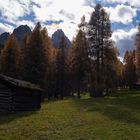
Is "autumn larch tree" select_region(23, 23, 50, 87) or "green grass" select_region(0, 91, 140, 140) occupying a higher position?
"autumn larch tree" select_region(23, 23, 50, 87)

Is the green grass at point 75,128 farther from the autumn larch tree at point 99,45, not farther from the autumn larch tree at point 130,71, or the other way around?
the autumn larch tree at point 130,71

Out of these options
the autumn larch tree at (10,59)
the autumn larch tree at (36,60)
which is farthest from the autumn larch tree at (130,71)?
the autumn larch tree at (36,60)

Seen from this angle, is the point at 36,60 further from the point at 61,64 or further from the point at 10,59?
the point at 61,64

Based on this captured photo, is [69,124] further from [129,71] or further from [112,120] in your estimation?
[129,71]

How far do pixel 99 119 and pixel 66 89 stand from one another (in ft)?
214

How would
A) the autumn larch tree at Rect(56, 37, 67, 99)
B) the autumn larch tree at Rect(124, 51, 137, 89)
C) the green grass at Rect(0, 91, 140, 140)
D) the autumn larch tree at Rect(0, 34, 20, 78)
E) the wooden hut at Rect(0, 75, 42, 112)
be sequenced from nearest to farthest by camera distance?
1. the green grass at Rect(0, 91, 140, 140)
2. the wooden hut at Rect(0, 75, 42, 112)
3. the autumn larch tree at Rect(0, 34, 20, 78)
4. the autumn larch tree at Rect(56, 37, 67, 99)
5. the autumn larch tree at Rect(124, 51, 137, 89)

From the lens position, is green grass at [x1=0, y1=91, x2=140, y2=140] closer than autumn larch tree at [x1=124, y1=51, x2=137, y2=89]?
Yes

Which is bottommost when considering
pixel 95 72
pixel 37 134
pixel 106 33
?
pixel 37 134

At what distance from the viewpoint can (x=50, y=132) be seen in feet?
77.8

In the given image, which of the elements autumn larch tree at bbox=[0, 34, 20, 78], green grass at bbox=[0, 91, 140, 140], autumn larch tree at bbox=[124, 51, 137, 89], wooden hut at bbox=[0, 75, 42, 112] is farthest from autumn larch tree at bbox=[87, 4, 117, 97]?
autumn larch tree at bbox=[124, 51, 137, 89]

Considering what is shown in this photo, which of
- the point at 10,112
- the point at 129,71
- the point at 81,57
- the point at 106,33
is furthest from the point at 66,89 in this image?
the point at 10,112

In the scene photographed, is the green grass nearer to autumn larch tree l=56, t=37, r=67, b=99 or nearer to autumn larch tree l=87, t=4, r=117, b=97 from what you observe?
autumn larch tree l=87, t=4, r=117, b=97

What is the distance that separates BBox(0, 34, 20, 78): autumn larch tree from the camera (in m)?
71.1

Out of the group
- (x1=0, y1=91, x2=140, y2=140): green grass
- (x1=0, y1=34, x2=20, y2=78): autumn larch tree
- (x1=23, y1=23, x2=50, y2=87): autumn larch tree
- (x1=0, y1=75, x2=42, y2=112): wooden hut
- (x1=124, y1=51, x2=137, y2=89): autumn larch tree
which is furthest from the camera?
(x1=124, y1=51, x2=137, y2=89): autumn larch tree
